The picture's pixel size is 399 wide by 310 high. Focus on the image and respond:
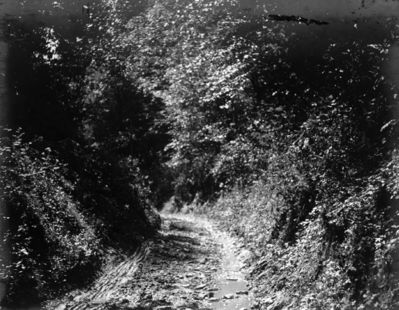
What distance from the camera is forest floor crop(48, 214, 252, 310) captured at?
7.35m

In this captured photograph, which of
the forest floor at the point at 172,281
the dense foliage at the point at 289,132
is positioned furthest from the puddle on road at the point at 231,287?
the dense foliage at the point at 289,132

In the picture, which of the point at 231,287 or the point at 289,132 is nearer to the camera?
the point at 231,287

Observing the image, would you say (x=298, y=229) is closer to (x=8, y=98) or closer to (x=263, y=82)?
(x=263, y=82)

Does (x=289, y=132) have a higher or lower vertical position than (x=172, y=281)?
higher

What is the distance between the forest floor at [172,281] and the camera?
7352 mm

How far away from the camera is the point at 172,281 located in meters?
8.68

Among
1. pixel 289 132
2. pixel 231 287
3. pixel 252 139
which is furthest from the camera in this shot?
pixel 252 139

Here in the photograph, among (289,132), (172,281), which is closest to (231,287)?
(172,281)

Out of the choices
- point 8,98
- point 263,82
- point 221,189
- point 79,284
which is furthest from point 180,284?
point 221,189

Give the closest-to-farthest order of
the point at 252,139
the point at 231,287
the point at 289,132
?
1. the point at 231,287
2. the point at 289,132
3. the point at 252,139

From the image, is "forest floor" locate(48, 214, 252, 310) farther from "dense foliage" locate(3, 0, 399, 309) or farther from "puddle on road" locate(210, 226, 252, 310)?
"dense foliage" locate(3, 0, 399, 309)

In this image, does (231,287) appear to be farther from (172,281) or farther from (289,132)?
(289,132)

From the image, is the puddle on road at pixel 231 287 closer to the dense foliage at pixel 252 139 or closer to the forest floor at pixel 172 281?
the forest floor at pixel 172 281

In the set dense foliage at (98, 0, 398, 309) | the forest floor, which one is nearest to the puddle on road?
the forest floor
